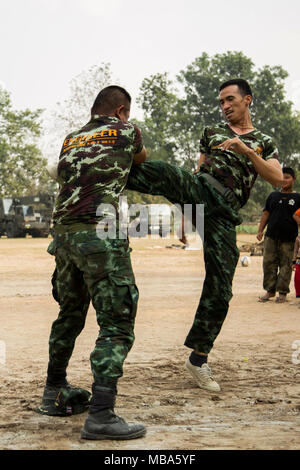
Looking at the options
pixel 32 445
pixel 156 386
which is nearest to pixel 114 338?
pixel 32 445

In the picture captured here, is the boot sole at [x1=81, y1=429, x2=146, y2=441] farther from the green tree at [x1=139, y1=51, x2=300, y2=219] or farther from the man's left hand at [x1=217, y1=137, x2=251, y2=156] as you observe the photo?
the green tree at [x1=139, y1=51, x2=300, y2=219]

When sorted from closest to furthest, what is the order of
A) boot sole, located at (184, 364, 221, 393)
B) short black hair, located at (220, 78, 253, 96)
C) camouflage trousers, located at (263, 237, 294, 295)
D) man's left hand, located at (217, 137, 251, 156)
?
man's left hand, located at (217, 137, 251, 156)
boot sole, located at (184, 364, 221, 393)
short black hair, located at (220, 78, 253, 96)
camouflage trousers, located at (263, 237, 294, 295)

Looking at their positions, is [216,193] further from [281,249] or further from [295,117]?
[295,117]

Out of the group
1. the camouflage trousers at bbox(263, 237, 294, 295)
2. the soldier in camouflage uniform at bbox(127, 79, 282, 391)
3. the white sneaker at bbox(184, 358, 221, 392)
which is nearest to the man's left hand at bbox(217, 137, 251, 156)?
the soldier in camouflage uniform at bbox(127, 79, 282, 391)

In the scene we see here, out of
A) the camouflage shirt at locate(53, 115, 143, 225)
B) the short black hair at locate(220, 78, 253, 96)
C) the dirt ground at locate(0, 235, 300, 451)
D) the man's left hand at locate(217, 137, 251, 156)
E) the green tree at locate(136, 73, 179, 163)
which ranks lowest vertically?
the dirt ground at locate(0, 235, 300, 451)

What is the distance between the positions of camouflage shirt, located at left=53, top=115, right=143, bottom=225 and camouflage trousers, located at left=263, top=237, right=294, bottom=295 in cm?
630

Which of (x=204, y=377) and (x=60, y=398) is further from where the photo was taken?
(x=204, y=377)

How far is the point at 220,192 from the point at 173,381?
145cm

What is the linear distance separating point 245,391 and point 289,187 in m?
5.69

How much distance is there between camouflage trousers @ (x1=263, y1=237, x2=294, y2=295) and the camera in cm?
968

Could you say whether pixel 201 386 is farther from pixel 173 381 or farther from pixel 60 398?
pixel 60 398

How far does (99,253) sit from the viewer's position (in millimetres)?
3572

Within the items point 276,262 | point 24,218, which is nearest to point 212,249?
point 276,262

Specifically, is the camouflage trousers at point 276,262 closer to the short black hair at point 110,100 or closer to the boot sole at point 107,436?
the short black hair at point 110,100
